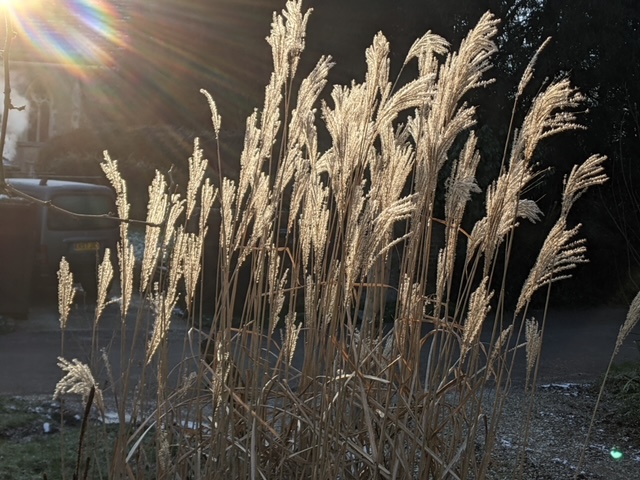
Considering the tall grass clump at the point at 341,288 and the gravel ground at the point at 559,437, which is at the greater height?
the tall grass clump at the point at 341,288

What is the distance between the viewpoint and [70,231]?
1102 cm

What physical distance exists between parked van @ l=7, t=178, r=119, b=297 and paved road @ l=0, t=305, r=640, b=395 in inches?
18.9

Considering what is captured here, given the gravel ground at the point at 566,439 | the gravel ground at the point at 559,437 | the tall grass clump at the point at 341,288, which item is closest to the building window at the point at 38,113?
the gravel ground at the point at 559,437

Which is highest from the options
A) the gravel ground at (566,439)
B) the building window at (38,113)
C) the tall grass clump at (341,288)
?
the building window at (38,113)

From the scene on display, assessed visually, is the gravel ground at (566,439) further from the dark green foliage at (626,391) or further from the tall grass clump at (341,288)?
the tall grass clump at (341,288)

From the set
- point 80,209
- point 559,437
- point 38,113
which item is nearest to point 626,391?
point 559,437

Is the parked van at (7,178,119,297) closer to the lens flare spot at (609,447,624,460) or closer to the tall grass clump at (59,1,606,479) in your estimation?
the lens flare spot at (609,447,624,460)

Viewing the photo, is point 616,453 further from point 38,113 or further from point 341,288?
point 38,113

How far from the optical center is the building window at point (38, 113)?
24.4m

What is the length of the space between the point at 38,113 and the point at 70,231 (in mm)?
14722

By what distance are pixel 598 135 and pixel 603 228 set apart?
4.97 ft

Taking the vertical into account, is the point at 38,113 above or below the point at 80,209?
above

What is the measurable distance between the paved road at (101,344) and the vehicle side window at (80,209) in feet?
3.32

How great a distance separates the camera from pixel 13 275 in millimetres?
9633
